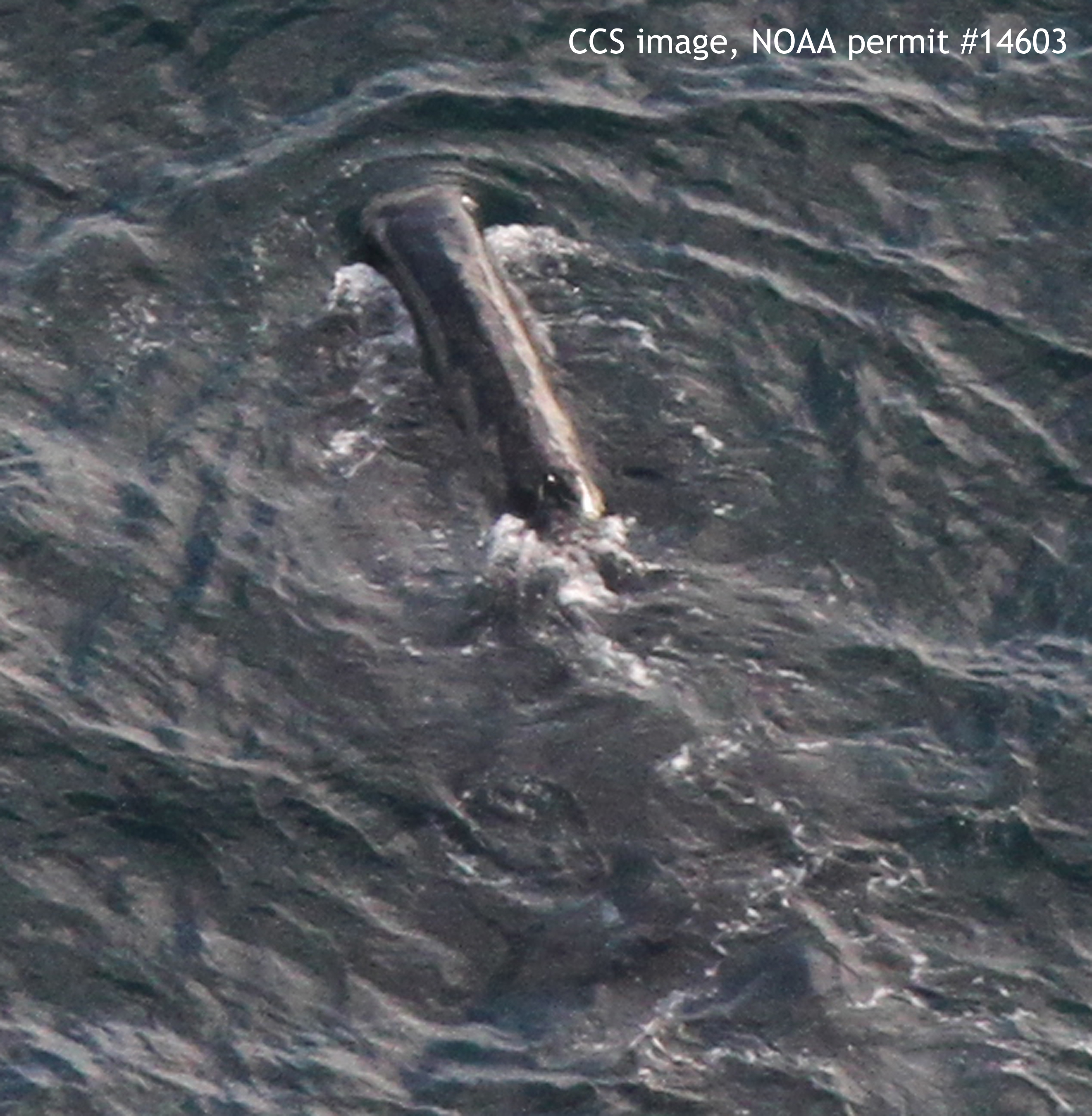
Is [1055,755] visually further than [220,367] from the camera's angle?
No

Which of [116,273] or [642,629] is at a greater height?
[116,273]

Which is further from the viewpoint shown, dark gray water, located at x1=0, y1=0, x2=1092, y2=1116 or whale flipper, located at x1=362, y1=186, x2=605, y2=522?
whale flipper, located at x1=362, y1=186, x2=605, y2=522

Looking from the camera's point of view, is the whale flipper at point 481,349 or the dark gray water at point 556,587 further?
the whale flipper at point 481,349

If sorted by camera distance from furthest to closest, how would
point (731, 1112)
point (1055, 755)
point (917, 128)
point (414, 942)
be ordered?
point (917, 128) → point (1055, 755) → point (414, 942) → point (731, 1112)

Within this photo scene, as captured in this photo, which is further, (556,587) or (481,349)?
(481,349)

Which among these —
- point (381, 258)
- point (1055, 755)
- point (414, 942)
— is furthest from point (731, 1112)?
point (381, 258)

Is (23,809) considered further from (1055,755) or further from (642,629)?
(1055,755)

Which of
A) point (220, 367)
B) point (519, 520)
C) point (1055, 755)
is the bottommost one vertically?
point (1055, 755)

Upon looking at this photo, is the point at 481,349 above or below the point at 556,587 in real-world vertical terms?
above
